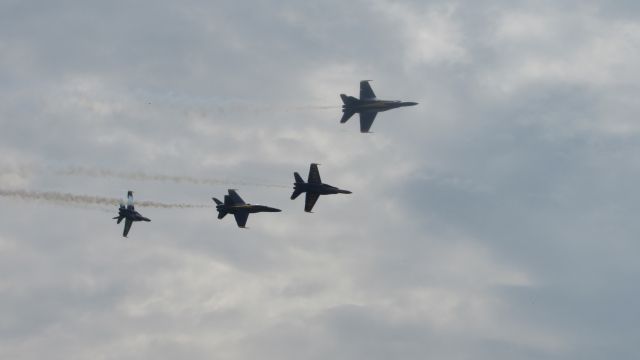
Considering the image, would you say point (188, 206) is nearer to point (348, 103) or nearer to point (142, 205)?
point (142, 205)

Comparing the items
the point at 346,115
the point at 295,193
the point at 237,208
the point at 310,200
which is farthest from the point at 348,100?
the point at 237,208

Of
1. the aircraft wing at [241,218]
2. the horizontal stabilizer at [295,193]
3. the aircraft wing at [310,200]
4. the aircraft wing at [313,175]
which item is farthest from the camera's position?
the aircraft wing at [241,218]

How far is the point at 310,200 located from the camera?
190875mm

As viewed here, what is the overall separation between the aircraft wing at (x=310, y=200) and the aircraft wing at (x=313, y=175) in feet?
7.01

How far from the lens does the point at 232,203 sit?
195 m

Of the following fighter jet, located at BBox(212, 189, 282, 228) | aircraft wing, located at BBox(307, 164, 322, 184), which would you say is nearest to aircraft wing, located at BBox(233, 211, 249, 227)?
fighter jet, located at BBox(212, 189, 282, 228)

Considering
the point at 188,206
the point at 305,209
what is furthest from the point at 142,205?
the point at 305,209

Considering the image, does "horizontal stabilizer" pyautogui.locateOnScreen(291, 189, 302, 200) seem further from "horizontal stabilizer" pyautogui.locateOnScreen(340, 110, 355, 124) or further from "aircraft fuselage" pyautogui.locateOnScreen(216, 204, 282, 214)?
"horizontal stabilizer" pyautogui.locateOnScreen(340, 110, 355, 124)

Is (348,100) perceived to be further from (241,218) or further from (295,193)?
(241,218)

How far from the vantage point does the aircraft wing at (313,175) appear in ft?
626

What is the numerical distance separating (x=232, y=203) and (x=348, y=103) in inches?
1083

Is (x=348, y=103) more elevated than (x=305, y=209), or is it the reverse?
(x=348, y=103)

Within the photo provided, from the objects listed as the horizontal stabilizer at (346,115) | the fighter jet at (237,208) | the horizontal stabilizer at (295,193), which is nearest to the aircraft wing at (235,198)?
the fighter jet at (237,208)

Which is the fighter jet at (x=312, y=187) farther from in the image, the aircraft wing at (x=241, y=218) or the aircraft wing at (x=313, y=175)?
the aircraft wing at (x=241, y=218)
